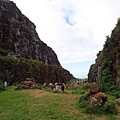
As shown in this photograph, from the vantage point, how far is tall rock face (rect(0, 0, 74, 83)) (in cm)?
3234

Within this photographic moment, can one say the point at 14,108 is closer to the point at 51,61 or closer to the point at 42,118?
the point at 42,118

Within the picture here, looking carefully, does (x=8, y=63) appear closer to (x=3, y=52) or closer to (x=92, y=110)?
(x=3, y=52)

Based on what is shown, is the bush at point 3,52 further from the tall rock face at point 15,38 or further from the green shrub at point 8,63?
the green shrub at point 8,63

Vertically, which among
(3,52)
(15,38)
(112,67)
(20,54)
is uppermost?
(15,38)

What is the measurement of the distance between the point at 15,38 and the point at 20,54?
12.8 feet

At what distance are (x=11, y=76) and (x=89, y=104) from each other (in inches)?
841

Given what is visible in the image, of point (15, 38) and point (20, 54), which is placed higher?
point (15, 38)

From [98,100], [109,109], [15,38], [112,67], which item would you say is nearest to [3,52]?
[15,38]

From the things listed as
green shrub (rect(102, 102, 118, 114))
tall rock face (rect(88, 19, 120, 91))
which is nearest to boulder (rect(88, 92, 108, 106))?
green shrub (rect(102, 102, 118, 114))

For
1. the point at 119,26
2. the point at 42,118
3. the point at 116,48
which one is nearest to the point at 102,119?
the point at 42,118

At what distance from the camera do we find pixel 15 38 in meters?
47.3

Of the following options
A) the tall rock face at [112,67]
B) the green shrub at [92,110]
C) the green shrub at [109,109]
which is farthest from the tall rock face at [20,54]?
the green shrub at [109,109]

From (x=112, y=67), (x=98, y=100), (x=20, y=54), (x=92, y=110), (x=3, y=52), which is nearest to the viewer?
(x=92, y=110)

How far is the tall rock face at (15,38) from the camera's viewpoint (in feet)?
149
